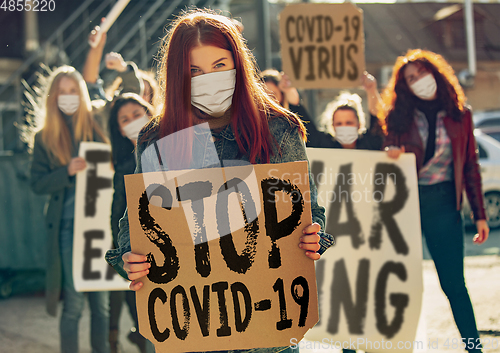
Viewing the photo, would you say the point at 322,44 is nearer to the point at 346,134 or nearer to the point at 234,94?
the point at 346,134

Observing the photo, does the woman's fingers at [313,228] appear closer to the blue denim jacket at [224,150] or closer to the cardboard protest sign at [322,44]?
the blue denim jacket at [224,150]

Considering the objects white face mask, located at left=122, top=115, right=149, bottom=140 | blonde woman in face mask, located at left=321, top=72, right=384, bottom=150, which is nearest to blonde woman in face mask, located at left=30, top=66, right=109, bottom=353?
white face mask, located at left=122, top=115, right=149, bottom=140

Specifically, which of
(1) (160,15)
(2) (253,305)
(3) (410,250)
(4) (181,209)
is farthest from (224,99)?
(1) (160,15)

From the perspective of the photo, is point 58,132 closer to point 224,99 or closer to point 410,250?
point 224,99

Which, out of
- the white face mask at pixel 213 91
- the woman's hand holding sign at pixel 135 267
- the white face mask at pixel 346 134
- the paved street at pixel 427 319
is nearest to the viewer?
the woman's hand holding sign at pixel 135 267

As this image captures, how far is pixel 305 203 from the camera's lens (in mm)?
1489

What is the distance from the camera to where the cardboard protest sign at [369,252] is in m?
2.82

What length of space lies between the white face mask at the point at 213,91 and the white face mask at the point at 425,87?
1657 mm

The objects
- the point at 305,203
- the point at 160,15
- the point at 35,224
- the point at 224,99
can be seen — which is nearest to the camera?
the point at 305,203

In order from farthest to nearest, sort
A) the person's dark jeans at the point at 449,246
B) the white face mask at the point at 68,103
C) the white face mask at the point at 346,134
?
the white face mask at the point at 68,103 < the white face mask at the point at 346,134 < the person's dark jeans at the point at 449,246

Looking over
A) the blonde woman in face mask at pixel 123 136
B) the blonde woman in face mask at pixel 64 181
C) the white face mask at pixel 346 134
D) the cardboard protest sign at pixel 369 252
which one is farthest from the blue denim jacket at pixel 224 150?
the blonde woman in face mask at pixel 64 181

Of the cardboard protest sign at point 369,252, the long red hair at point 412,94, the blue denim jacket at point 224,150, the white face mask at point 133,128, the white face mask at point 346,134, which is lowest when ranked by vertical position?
the cardboard protest sign at point 369,252

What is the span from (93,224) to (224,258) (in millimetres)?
1879

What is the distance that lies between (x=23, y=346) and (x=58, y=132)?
5.41ft
